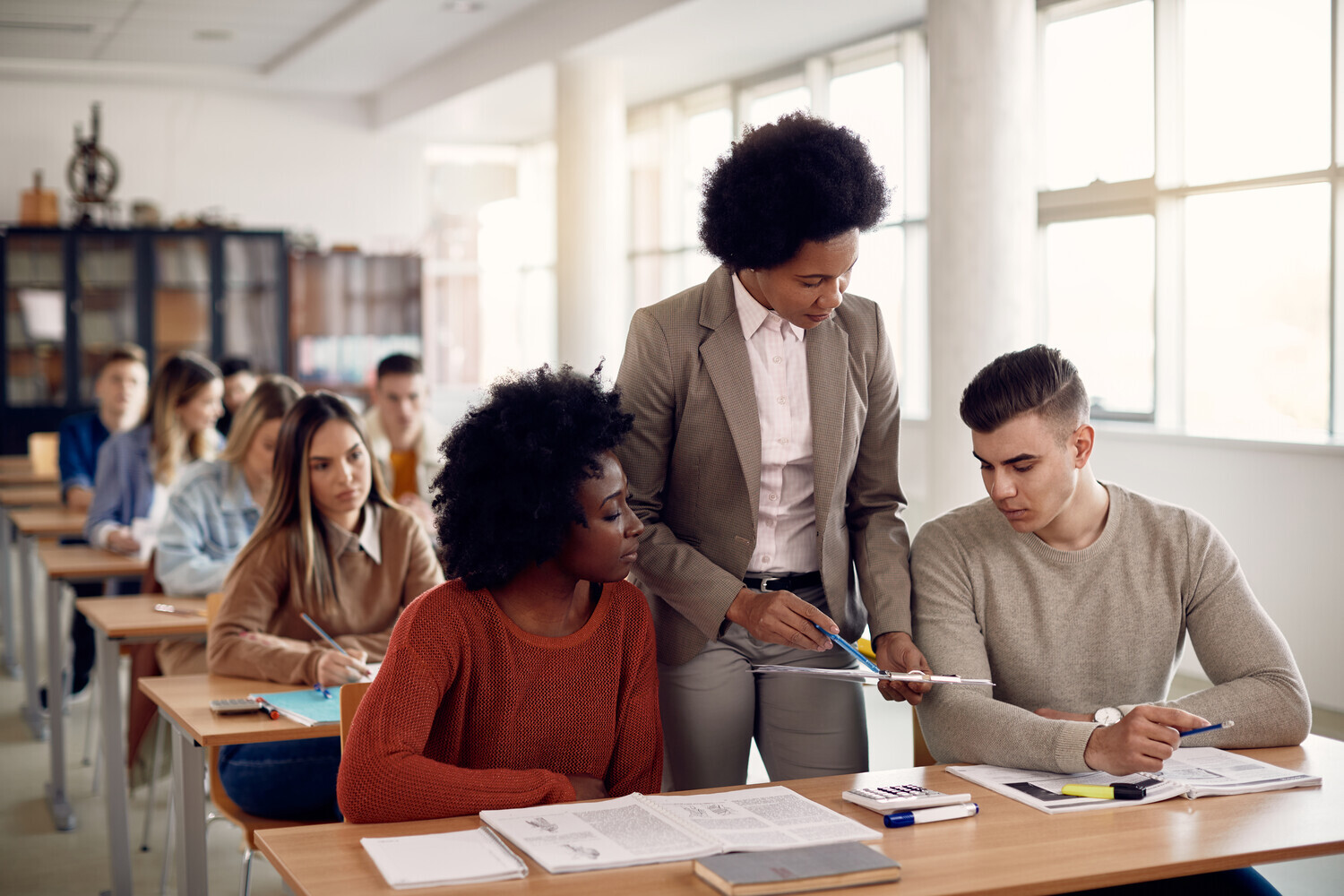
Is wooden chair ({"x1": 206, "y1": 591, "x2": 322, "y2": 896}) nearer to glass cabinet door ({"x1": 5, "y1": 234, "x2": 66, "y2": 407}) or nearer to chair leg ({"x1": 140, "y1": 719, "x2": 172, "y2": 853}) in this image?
chair leg ({"x1": 140, "y1": 719, "x2": 172, "y2": 853})

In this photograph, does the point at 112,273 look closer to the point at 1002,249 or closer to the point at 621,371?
the point at 1002,249

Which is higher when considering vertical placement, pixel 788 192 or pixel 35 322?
pixel 35 322

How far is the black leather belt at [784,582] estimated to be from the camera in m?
2.16

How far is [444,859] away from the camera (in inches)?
58.5

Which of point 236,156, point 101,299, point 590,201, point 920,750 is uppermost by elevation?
point 236,156

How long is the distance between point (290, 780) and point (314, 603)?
0.43 meters

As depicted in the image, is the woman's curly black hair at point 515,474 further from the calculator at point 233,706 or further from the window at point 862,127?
the window at point 862,127

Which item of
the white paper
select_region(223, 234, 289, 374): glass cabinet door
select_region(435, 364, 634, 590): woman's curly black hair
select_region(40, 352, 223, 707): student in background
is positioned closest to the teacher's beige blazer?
select_region(435, 364, 634, 590): woman's curly black hair

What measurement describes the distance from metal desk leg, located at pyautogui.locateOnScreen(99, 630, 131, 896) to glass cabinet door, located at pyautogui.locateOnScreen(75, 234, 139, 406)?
23.3 feet

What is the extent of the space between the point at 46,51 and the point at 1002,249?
304 inches

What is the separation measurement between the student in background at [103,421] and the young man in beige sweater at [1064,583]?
4630 mm

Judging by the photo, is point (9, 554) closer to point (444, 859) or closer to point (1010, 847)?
point (444, 859)

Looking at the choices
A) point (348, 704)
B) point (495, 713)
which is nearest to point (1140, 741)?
point (495, 713)

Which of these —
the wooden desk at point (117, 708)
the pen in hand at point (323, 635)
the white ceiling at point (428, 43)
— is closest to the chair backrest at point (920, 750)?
the pen in hand at point (323, 635)
